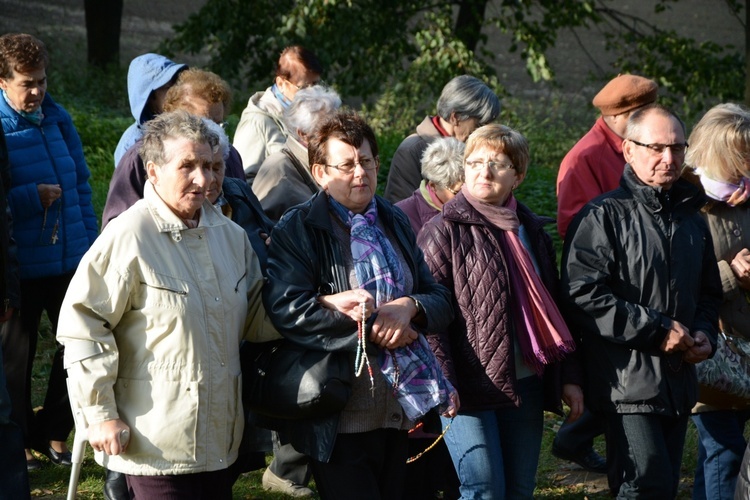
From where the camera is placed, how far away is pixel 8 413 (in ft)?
14.1

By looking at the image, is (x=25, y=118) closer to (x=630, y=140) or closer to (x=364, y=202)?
(x=364, y=202)

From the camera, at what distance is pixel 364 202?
12.9 ft

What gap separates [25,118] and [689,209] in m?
3.21

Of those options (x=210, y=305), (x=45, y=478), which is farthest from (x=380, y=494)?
(x=45, y=478)

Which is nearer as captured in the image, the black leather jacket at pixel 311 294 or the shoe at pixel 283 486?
the black leather jacket at pixel 311 294

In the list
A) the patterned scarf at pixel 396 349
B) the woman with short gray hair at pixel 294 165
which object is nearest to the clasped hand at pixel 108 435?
the patterned scarf at pixel 396 349

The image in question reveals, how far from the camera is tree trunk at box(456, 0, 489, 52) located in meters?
14.2

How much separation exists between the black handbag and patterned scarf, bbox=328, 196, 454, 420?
19 centimetres

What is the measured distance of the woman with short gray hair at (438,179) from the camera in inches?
197

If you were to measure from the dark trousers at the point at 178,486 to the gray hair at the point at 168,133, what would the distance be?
1.07 meters

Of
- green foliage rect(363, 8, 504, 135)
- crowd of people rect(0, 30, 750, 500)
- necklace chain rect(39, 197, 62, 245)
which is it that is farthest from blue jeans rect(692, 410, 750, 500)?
green foliage rect(363, 8, 504, 135)

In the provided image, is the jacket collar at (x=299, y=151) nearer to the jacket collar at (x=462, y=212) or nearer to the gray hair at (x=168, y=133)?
the jacket collar at (x=462, y=212)

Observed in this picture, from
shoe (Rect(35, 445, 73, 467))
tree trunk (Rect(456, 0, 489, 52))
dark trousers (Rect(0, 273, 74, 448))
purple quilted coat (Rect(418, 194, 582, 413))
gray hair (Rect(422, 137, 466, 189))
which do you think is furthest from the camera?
tree trunk (Rect(456, 0, 489, 52))

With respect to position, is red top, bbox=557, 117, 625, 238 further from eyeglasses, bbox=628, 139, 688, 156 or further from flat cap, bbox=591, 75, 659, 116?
eyeglasses, bbox=628, 139, 688, 156
